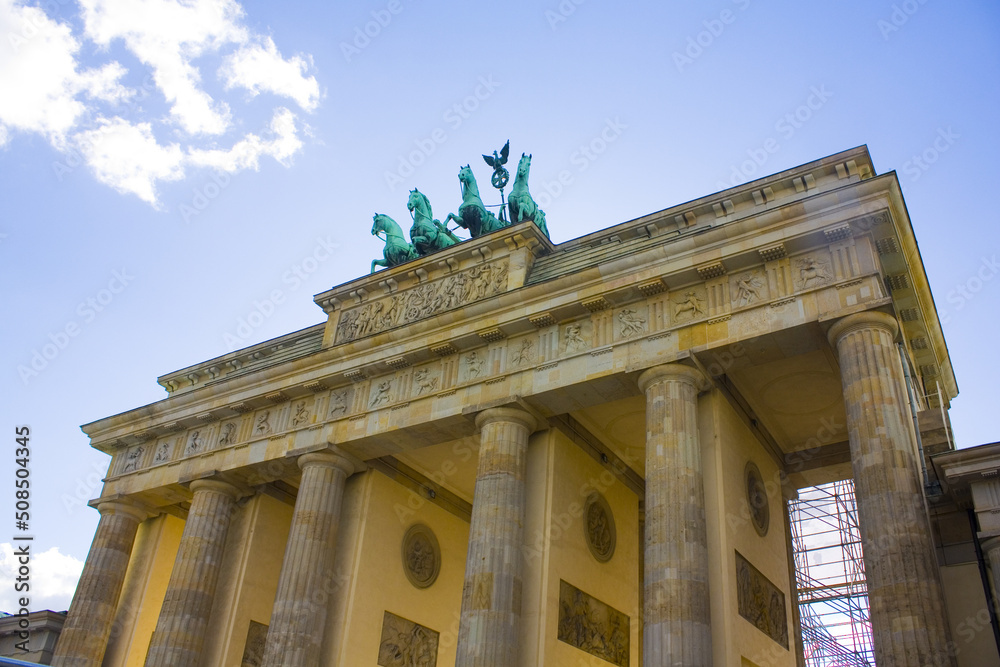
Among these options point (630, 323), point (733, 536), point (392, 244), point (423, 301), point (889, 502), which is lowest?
point (889, 502)

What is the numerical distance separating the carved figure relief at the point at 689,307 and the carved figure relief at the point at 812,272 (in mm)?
1980

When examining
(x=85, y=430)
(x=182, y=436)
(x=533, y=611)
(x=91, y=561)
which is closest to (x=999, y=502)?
(x=533, y=611)

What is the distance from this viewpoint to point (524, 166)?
24.2 meters

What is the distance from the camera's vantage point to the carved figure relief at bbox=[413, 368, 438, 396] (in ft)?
66.4

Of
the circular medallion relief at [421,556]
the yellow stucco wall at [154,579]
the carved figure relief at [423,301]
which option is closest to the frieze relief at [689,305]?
the carved figure relief at [423,301]

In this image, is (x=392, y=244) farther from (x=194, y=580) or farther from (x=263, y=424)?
(x=194, y=580)

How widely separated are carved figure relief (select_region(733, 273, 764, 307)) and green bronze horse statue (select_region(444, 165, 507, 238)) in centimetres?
844

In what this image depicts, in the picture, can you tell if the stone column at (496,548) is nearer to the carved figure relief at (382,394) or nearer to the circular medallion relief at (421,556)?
the carved figure relief at (382,394)

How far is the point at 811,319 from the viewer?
15719 mm

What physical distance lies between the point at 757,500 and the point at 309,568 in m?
10.1

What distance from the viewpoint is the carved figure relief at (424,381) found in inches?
797

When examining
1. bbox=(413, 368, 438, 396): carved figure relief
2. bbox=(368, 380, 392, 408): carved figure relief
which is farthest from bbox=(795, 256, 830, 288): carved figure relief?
bbox=(368, 380, 392, 408): carved figure relief

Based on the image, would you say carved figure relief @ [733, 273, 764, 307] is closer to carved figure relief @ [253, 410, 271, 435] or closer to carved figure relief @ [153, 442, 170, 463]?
carved figure relief @ [253, 410, 271, 435]

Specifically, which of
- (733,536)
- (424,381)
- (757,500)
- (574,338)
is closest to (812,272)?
(574,338)
